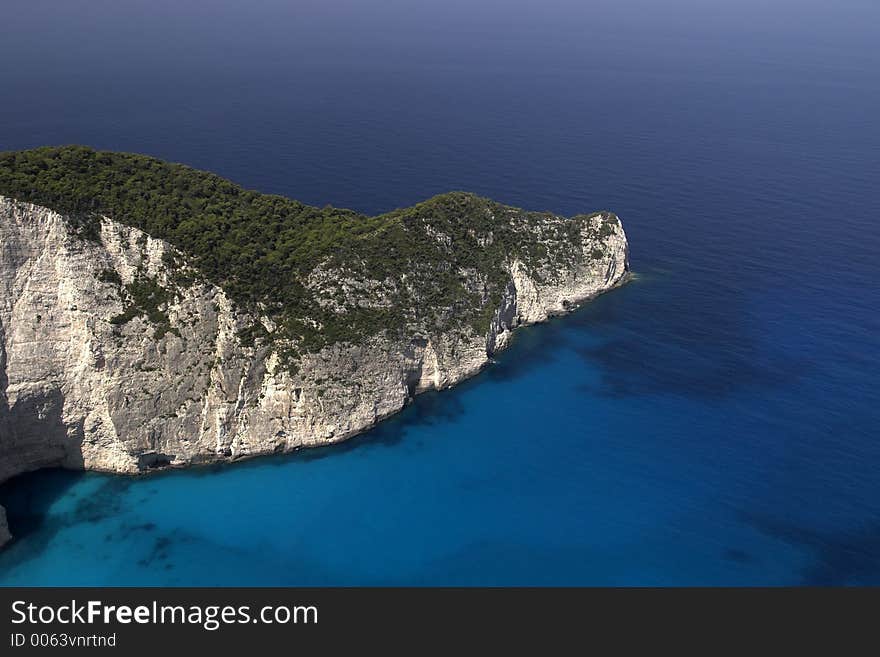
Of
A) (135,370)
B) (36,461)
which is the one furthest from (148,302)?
(36,461)

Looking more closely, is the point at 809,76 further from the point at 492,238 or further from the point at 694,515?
the point at 694,515

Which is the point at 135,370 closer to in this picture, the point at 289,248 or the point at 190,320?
the point at 190,320

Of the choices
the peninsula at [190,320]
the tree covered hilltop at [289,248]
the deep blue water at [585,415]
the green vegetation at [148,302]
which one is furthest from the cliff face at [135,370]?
the deep blue water at [585,415]

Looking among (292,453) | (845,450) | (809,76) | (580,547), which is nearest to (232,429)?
(292,453)

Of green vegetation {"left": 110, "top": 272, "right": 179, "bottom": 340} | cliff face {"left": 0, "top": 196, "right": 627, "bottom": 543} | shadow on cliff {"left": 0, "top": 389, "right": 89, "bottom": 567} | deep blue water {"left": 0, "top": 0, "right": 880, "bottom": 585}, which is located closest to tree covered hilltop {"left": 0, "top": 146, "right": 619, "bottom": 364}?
green vegetation {"left": 110, "top": 272, "right": 179, "bottom": 340}

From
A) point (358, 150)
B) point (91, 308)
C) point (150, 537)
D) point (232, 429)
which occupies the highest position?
point (358, 150)
